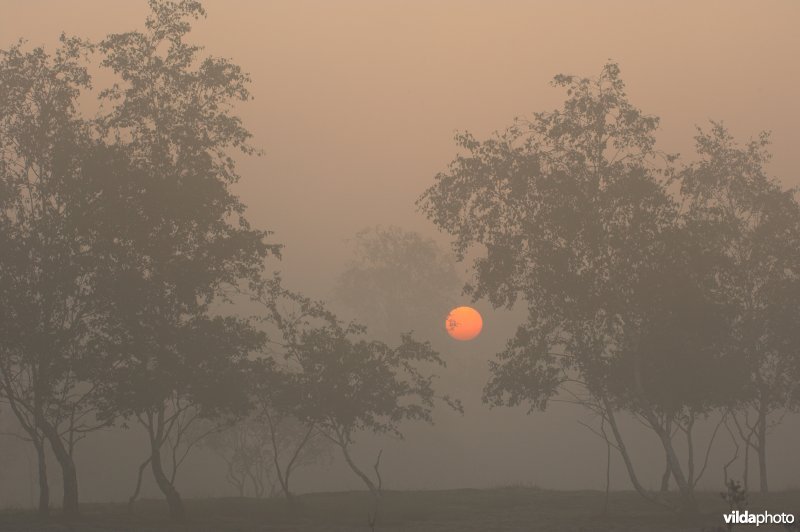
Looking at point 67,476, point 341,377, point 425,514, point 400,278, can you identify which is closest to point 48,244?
point 67,476

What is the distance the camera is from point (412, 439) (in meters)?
121

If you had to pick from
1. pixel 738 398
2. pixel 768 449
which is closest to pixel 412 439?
pixel 768 449

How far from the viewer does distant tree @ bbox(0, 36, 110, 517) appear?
3900 cm

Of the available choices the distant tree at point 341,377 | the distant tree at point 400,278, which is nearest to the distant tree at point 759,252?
the distant tree at point 341,377

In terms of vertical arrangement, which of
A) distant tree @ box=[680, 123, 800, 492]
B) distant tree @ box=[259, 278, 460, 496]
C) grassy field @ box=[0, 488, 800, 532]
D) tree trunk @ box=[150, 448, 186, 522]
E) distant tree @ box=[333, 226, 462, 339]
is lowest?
grassy field @ box=[0, 488, 800, 532]

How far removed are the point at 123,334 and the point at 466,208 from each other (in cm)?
1561

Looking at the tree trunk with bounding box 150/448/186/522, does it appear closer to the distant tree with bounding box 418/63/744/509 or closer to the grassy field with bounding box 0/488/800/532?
the grassy field with bounding box 0/488/800/532

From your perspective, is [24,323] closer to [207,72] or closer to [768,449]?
[207,72]

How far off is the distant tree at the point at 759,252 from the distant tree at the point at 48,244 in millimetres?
28711

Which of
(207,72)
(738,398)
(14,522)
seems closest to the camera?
(14,522)

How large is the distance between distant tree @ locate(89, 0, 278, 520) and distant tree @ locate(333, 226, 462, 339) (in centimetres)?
7212

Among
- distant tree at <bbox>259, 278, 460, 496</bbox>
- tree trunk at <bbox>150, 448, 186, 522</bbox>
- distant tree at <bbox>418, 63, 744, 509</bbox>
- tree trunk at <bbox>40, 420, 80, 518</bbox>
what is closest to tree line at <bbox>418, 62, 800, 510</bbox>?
distant tree at <bbox>418, 63, 744, 509</bbox>

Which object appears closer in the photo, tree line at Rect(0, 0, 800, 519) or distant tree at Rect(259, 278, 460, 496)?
tree line at Rect(0, 0, 800, 519)

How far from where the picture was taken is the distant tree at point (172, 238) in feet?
130
